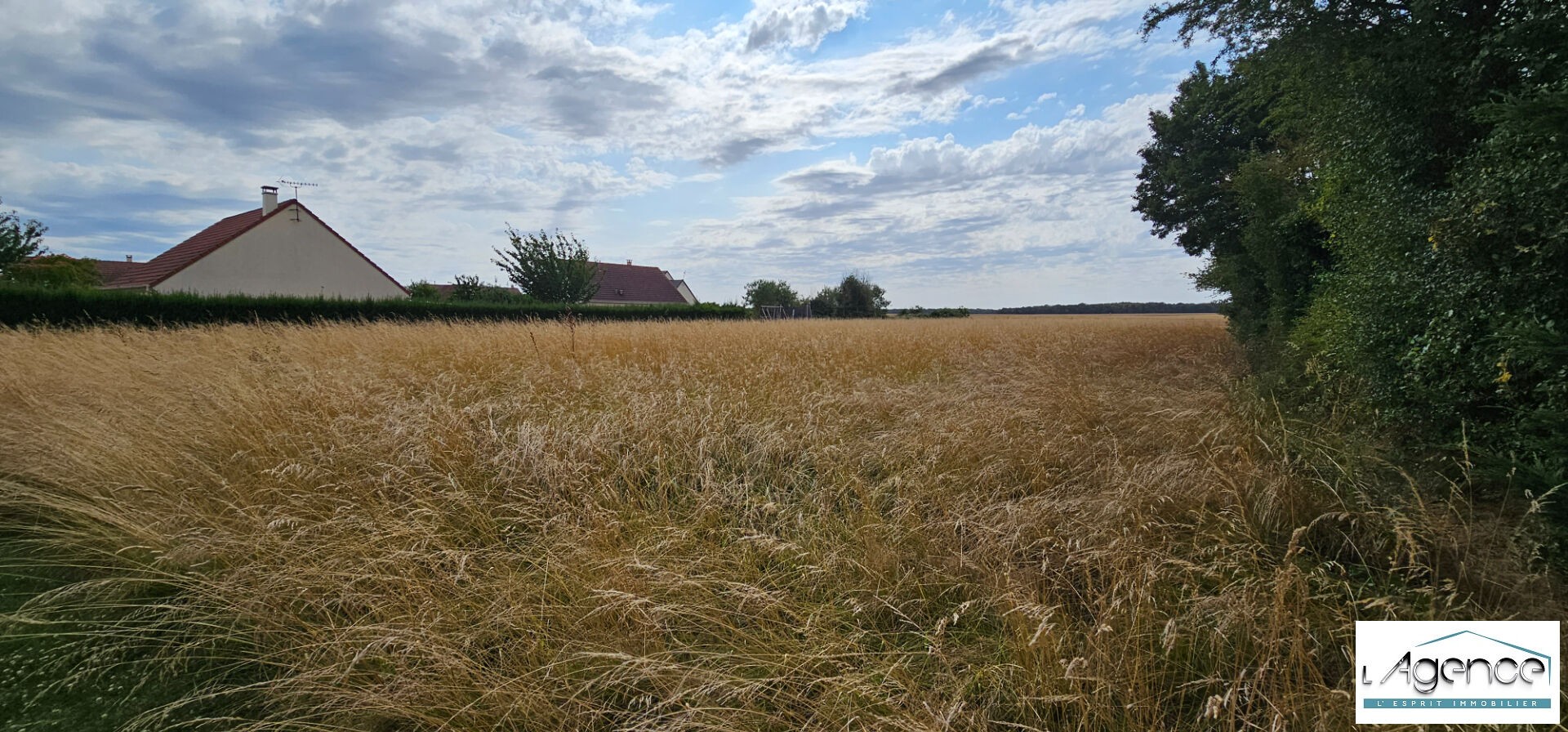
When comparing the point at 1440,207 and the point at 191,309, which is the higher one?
the point at 1440,207

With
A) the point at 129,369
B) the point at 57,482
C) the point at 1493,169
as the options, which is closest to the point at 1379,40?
the point at 1493,169

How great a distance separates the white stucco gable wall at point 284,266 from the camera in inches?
828

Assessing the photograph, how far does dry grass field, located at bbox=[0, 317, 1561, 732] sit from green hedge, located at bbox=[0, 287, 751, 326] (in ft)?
22.9

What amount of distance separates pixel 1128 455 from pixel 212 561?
4.72 m

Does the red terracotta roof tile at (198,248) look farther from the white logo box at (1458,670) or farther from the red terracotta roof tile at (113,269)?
the white logo box at (1458,670)

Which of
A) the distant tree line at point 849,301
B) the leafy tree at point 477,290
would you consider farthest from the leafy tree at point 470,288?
the distant tree line at point 849,301

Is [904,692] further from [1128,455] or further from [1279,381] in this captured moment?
[1279,381]

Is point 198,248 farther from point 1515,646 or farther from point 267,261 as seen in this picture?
point 1515,646

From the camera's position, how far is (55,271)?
21.5 meters

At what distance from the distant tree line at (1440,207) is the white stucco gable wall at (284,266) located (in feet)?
82.4

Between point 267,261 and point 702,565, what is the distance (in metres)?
28.0

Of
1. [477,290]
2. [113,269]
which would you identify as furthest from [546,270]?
[113,269]

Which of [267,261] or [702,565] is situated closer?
[702,565]

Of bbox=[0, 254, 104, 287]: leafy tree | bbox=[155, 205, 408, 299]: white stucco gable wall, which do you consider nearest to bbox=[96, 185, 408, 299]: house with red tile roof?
bbox=[155, 205, 408, 299]: white stucco gable wall
